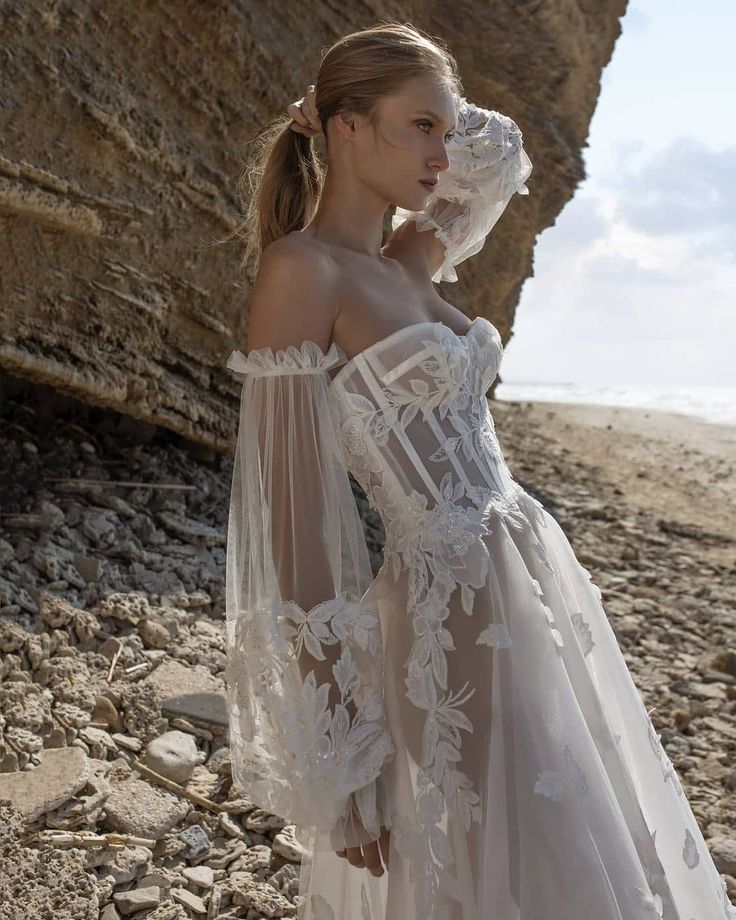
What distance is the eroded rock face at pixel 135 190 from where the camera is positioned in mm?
3906

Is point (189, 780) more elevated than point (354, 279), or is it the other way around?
point (354, 279)

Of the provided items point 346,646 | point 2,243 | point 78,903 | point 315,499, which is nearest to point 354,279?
point 315,499

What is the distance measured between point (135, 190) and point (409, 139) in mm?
2690

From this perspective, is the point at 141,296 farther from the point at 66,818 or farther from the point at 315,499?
the point at 315,499

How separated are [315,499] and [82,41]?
3175 mm

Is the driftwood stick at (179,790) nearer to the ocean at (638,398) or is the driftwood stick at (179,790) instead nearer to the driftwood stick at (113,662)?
the driftwood stick at (113,662)

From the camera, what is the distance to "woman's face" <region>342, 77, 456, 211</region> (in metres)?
1.95

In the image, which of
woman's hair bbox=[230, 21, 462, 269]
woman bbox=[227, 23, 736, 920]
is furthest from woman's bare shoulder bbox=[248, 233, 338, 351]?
woman's hair bbox=[230, 21, 462, 269]

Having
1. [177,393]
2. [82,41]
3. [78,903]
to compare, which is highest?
[82,41]

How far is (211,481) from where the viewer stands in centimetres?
507

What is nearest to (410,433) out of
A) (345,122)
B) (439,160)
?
(439,160)

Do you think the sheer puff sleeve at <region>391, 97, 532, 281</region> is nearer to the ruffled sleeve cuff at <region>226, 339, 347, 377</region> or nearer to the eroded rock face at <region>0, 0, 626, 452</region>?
the ruffled sleeve cuff at <region>226, 339, 347, 377</region>

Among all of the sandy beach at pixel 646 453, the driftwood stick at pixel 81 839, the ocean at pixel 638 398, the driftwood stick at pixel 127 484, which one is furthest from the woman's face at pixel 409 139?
the ocean at pixel 638 398

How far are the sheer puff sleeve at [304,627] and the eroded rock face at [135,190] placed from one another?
2.45 metres
